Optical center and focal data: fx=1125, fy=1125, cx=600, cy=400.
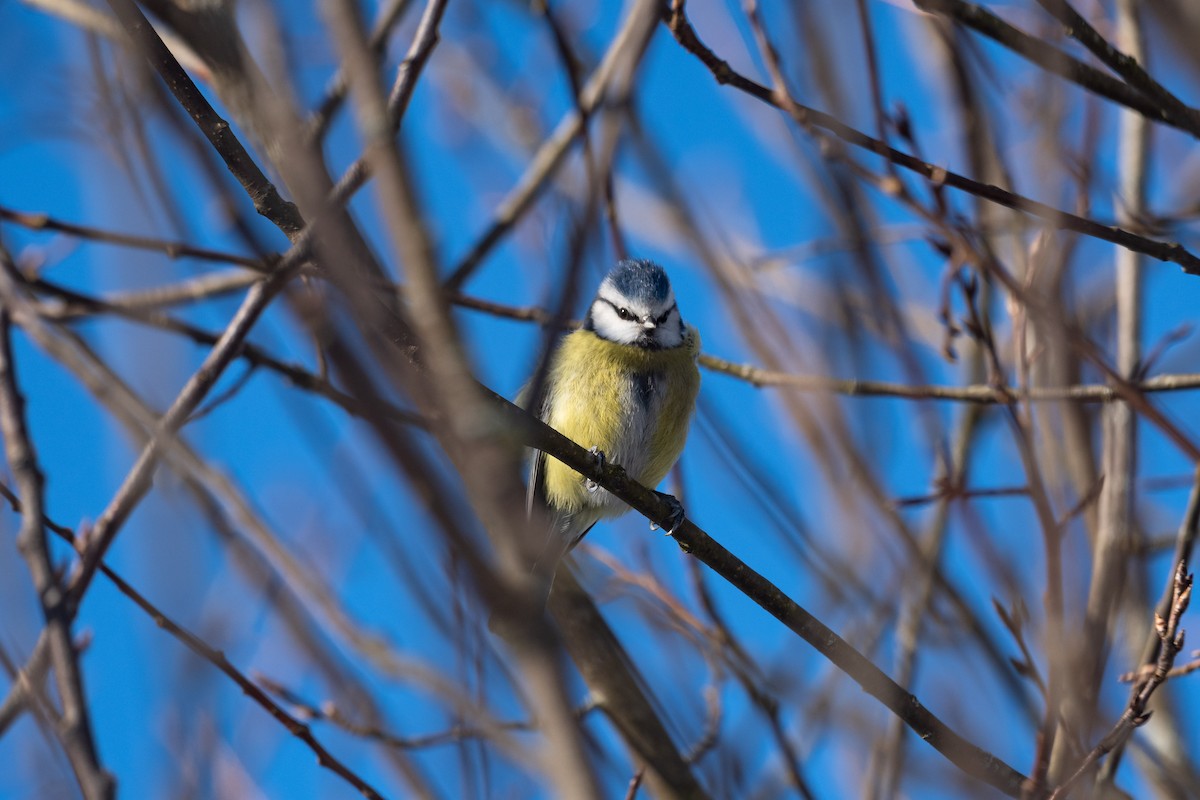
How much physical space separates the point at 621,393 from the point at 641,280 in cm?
45

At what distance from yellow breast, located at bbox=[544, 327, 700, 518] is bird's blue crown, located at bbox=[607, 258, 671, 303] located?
0.57ft

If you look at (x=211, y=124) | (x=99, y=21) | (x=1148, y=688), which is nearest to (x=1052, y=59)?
(x=1148, y=688)

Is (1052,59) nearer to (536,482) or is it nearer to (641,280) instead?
(641,280)

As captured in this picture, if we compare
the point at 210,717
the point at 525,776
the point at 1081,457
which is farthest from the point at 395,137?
the point at 1081,457

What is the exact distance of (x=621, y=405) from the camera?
3.47m

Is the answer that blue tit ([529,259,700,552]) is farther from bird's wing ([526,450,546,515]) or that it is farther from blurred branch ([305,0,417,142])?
blurred branch ([305,0,417,142])

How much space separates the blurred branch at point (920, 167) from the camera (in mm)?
1868

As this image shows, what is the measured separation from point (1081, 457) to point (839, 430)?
1.30 metres

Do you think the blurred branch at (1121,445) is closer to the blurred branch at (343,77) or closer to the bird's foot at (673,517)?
the bird's foot at (673,517)

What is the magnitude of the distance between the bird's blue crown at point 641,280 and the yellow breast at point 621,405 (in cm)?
17

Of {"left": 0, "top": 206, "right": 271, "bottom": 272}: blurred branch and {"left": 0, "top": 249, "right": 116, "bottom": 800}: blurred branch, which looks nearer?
{"left": 0, "top": 249, "right": 116, "bottom": 800}: blurred branch

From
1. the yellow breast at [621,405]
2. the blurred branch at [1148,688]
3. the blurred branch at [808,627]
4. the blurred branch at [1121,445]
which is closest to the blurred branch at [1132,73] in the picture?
the blurred branch at [1121,445]

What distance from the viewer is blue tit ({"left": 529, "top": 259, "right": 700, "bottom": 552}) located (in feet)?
11.4

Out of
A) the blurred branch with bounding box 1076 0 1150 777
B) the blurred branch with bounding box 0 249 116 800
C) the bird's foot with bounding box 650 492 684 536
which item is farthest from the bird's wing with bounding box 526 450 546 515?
the blurred branch with bounding box 0 249 116 800
